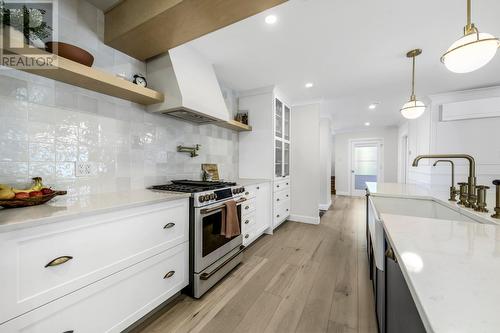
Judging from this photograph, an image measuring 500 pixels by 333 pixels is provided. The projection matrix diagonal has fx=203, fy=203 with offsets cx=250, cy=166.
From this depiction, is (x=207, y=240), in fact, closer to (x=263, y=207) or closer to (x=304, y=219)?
(x=263, y=207)

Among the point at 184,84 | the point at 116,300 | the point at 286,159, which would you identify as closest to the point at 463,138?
the point at 286,159

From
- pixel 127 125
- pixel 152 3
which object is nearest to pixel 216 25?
pixel 152 3

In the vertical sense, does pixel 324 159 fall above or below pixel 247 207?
above

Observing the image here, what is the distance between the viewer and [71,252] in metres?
1.02

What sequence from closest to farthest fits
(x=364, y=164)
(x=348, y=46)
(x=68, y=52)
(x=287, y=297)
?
(x=68, y=52), (x=287, y=297), (x=348, y=46), (x=364, y=164)

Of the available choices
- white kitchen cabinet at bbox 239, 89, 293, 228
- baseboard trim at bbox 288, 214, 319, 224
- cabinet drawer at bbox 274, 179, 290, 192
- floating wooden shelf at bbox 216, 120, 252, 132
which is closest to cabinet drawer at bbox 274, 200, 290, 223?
white kitchen cabinet at bbox 239, 89, 293, 228

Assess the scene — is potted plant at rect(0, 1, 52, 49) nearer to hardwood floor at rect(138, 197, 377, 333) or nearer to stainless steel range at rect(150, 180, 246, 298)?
stainless steel range at rect(150, 180, 246, 298)

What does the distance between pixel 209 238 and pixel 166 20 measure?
1742 millimetres

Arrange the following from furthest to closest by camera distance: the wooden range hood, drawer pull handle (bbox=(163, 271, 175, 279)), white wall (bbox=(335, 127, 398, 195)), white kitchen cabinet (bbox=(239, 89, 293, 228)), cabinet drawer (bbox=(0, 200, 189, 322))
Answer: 1. white wall (bbox=(335, 127, 398, 195))
2. white kitchen cabinet (bbox=(239, 89, 293, 228))
3. drawer pull handle (bbox=(163, 271, 175, 279))
4. the wooden range hood
5. cabinet drawer (bbox=(0, 200, 189, 322))

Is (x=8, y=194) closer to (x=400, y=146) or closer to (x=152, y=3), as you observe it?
(x=152, y=3)

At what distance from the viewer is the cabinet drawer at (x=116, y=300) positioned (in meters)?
0.94

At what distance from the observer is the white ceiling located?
64.1 inches

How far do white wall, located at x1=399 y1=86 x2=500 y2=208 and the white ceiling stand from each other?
0.29 m

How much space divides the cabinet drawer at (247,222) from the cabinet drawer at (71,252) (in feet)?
3.52
